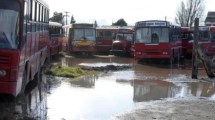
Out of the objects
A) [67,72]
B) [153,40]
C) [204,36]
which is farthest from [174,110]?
[204,36]

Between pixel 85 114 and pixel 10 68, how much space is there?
2.38 m

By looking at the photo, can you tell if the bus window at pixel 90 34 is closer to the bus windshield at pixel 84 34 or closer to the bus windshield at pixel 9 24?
the bus windshield at pixel 84 34

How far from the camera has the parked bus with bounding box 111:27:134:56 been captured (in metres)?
38.1

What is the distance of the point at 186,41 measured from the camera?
38.1 metres

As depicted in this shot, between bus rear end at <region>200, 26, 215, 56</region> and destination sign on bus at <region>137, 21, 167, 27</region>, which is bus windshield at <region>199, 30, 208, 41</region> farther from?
destination sign on bus at <region>137, 21, 167, 27</region>

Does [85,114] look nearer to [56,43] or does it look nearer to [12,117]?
[12,117]

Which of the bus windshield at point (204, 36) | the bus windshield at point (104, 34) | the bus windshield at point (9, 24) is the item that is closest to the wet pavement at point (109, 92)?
the bus windshield at point (9, 24)

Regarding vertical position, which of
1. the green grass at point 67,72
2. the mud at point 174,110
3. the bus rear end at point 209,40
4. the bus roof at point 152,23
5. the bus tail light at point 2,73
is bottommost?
the mud at point 174,110

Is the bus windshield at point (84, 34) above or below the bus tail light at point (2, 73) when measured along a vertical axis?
above

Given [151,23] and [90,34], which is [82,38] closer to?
[90,34]

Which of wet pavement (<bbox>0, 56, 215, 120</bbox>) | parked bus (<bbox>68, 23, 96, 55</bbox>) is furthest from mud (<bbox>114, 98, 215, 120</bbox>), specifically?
parked bus (<bbox>68, 23, 96, 55</bbox>)

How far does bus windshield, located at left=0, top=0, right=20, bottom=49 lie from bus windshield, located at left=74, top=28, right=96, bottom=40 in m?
25.3

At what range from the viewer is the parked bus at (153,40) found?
93.7ft

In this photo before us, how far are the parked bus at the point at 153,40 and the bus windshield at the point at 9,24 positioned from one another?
1837 cm
